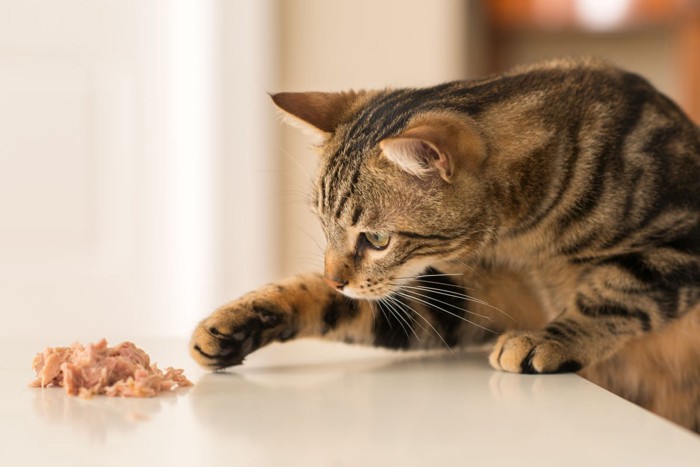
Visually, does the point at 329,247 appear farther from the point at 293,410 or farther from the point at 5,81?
the point at 5,81

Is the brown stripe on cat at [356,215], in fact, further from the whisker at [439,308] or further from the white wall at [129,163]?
the white wall at [129,163]

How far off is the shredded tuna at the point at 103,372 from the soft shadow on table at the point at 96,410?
11 millimetres

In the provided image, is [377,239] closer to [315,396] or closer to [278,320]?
[278,320]

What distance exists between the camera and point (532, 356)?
1.21 metres

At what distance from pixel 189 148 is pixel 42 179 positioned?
1.60ft

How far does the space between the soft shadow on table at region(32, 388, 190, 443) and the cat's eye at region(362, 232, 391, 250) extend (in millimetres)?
385

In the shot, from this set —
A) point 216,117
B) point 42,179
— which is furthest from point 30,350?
point 216,117

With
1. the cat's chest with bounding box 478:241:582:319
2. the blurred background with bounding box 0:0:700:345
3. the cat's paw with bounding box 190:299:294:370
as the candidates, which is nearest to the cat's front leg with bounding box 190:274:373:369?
the cat's paw with bounding box 190:299:294:370

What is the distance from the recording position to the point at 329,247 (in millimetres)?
1370

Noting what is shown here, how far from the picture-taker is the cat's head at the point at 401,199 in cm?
126

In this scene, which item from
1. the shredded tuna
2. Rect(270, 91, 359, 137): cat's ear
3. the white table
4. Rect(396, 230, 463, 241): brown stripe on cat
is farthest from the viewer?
Rect(270, 91, 359, 137): cat's ear

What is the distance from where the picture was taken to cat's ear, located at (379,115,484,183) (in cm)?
119

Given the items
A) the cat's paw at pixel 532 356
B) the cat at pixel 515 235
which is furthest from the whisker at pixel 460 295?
the cat's paw at pixel 532 356

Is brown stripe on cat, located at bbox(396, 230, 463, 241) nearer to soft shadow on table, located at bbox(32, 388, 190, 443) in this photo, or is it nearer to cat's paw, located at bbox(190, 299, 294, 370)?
cat's paw, located at bbox(190, 299, 294, 370)
